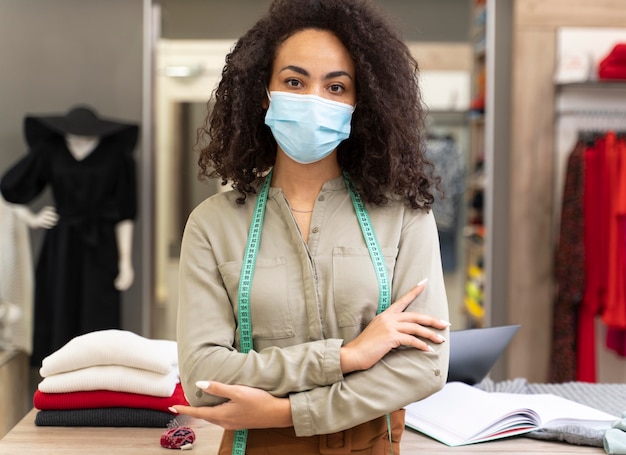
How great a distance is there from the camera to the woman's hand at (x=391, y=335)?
1.44m

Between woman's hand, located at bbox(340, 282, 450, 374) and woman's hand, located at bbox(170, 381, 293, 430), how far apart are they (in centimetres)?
14

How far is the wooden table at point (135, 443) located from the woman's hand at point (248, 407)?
0.39 metres

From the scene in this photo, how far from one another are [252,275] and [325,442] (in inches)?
13.5

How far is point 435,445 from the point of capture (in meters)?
1.83

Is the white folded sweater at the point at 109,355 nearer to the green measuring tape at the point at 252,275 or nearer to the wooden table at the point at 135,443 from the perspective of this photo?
the wooden table at the point at 135,443

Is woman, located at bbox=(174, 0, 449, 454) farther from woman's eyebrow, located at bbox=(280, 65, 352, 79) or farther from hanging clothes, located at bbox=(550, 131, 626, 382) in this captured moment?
hanging clothes, located at bbox=(550, 131, 626, 382)

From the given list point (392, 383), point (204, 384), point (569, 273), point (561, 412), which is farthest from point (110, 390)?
point (569, 273)

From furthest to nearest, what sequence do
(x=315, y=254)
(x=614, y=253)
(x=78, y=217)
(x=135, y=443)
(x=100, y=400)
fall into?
(x=78, y=217) → (x=614, y=253) → (x=100, y=400) → (x=135, y=443) → (x=315, y=254)

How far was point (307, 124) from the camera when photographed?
151 cm

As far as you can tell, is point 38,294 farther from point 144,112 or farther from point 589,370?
point 589,370

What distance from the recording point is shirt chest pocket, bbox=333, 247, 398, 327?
4.92 ft

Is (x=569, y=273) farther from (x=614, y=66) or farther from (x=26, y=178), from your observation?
(x=26, y=178)

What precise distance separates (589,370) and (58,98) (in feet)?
10.1

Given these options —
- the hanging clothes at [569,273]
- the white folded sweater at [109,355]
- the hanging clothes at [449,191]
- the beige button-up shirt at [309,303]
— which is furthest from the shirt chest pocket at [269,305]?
the hanging clothes at [449,191]
